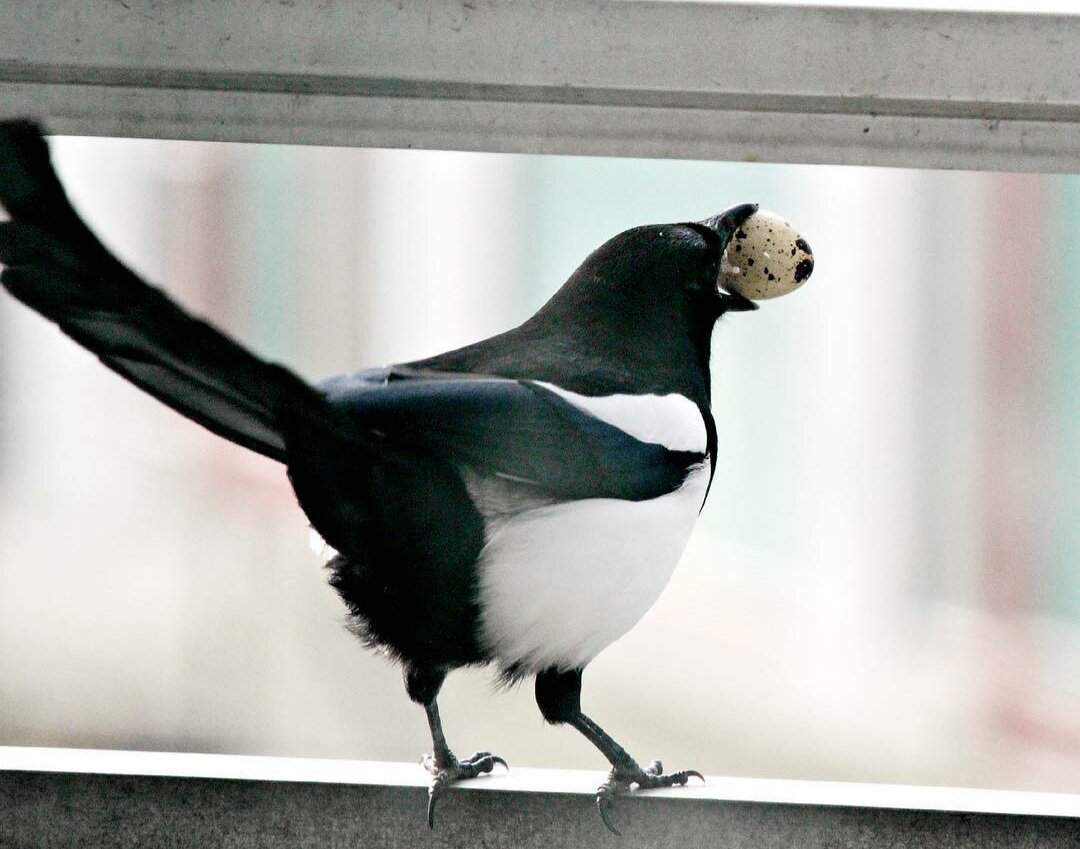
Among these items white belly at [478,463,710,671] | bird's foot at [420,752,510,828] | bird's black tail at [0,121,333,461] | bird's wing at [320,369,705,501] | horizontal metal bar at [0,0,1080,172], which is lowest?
bird's foot at [420,752,510,828]

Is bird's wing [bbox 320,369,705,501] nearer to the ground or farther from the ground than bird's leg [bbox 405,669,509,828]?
farther from the ground

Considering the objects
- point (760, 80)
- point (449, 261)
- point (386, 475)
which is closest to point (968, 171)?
point (760, 80)

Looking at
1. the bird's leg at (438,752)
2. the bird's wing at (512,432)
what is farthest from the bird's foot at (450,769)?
the bird's wing at (512,432)

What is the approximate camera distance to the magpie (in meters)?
0.73

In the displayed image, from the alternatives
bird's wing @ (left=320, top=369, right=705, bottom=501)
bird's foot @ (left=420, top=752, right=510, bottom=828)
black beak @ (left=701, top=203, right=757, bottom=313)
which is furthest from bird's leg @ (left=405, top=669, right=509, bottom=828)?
black beak @ (left=701, top=203, right=757, bottom=313)

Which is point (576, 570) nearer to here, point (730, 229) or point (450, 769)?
point (450, 769)

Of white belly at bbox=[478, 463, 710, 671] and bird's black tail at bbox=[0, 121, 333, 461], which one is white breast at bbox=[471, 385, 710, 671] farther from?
bird's black tail at bbox=[0, 121, 333, 461]

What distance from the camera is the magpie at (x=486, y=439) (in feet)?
2.40

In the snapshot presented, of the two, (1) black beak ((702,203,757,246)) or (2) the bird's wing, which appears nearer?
(2) the bird's wing

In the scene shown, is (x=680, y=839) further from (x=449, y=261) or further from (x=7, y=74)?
(x=7, y=74)

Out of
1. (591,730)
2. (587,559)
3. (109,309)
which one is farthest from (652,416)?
(109,309)

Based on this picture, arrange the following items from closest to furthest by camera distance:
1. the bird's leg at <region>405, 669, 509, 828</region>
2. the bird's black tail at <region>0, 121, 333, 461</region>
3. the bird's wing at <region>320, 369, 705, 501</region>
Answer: the bird's black tail at <region>0, 121, 333, 461</region>
the bird's wing at <region>320, 369, 705, 501</region>
the bird's leg at <region>405, 669, 509, 828</region>

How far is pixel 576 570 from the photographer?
2.86 feet

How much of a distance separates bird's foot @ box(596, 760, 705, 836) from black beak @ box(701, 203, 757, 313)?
35 cm
